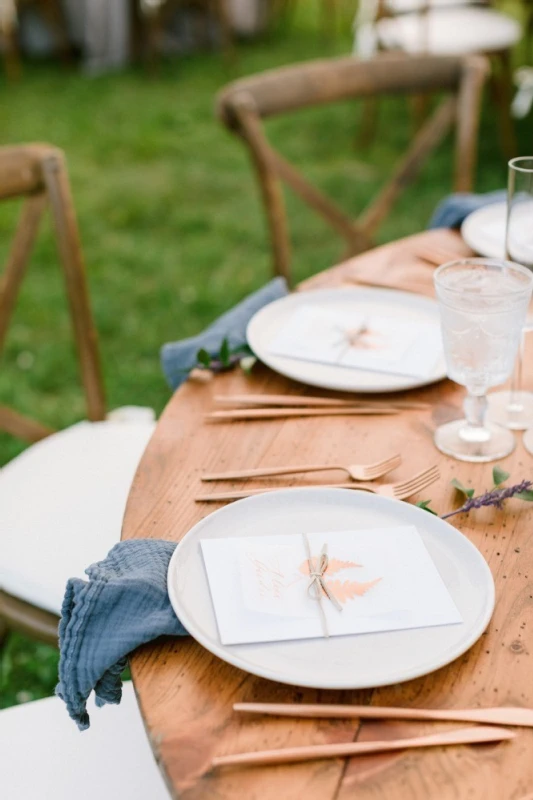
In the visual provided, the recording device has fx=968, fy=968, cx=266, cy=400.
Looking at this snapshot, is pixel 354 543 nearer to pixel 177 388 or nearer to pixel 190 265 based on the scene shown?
pixel 177 388

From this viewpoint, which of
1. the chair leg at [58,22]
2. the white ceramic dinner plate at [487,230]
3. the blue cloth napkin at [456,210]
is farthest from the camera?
the chair leg at [58,22]

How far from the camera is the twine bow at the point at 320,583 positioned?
0.76m

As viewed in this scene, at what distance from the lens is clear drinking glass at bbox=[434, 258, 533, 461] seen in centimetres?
90

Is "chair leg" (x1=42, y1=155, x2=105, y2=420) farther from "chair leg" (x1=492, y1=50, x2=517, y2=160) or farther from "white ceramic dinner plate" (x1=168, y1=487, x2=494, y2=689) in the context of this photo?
"chair leg" (x1=492, y1=50, x2=517, y2=160)

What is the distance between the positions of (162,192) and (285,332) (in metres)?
3.09

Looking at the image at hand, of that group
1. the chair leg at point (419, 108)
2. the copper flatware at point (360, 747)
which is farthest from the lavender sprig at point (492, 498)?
the chair leg at point (419, 108)

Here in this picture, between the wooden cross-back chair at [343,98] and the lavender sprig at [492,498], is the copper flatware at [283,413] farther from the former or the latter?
the wooden cross-back chair at [343,98]

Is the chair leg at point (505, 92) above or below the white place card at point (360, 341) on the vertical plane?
below

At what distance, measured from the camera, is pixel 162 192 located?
4.16 meters

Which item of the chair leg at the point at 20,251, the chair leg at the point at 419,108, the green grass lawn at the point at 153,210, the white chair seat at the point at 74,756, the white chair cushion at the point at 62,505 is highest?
the chair leg at the point at 20,251

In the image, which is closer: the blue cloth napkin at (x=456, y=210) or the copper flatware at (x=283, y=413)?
the copper flatware at (x=283, y=413)

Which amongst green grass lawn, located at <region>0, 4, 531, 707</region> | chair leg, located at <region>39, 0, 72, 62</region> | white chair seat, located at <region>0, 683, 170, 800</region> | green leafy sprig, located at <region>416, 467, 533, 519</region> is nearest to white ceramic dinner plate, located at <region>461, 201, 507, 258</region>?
green leafy sprig, located at <region>416, 467, 533, 519</region>

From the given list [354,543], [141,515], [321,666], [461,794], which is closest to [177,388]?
[141,515]

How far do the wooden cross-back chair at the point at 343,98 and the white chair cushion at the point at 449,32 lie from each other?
5.99 ft
